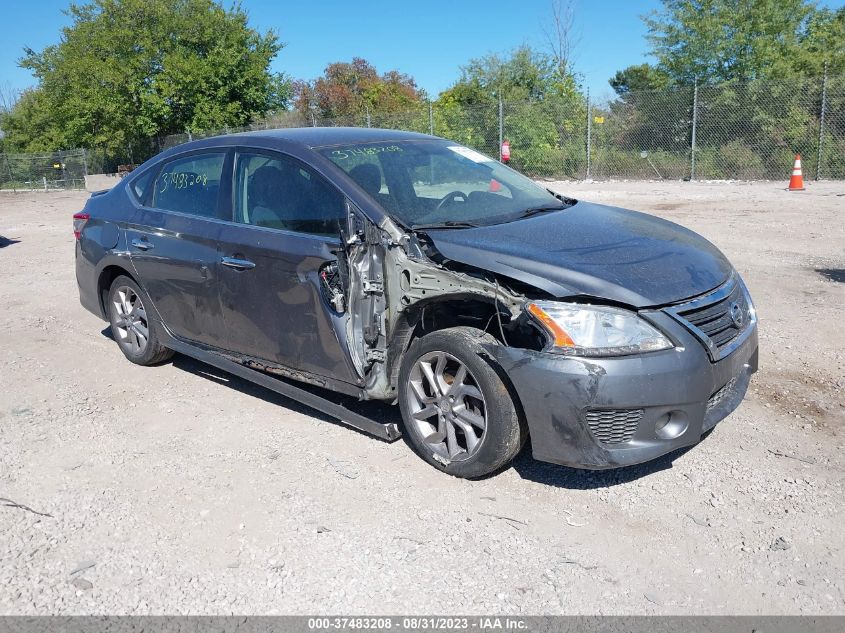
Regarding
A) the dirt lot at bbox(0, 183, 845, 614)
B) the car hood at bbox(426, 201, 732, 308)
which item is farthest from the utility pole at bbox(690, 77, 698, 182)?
the car hood at bbox(426, 201, 732, 308)

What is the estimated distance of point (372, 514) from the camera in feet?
11.7

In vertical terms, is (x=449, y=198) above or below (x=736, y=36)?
below

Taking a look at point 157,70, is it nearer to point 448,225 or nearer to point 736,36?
point 736,36

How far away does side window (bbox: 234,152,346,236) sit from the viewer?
4.21m

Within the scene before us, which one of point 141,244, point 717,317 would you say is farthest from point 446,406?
point 141,244

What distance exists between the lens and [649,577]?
9.91 feet

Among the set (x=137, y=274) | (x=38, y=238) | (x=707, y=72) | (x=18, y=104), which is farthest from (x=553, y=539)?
(x=18, y=104)

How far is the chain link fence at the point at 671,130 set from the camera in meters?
18.3

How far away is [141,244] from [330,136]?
1.64 m

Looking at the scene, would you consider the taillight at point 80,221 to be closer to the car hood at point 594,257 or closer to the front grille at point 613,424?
the car hood at point 594,257

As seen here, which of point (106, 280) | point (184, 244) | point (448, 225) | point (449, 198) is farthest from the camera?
point (106, 280)

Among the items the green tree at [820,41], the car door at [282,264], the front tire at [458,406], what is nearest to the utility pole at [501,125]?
the green tree at [820,41]

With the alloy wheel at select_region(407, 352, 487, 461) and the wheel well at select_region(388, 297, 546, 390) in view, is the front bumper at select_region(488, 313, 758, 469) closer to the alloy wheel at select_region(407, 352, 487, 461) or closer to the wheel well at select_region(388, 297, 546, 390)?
the wheel well at select_region(388, 297, 546, 390)

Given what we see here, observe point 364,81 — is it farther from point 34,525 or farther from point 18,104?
point 34,525
